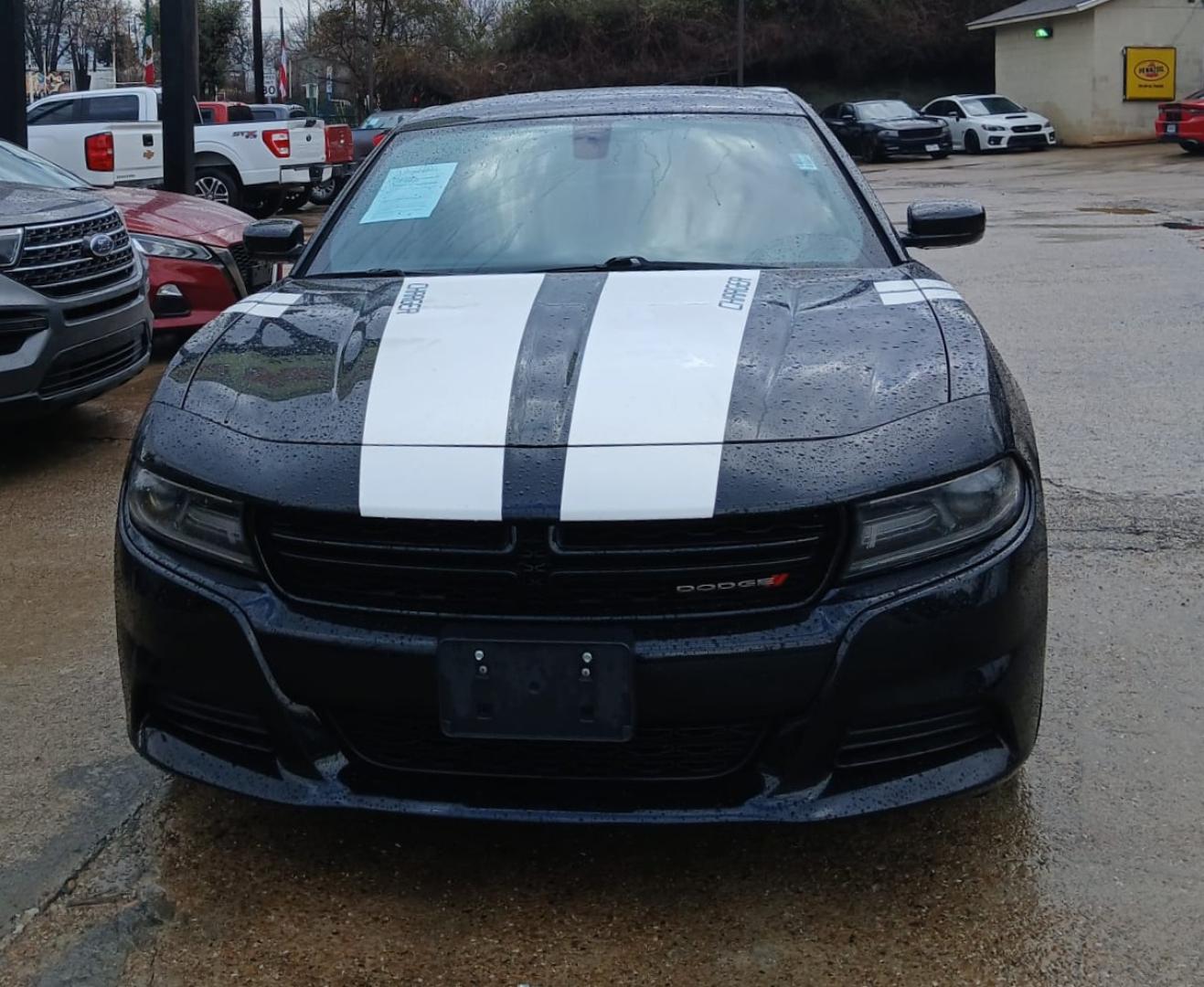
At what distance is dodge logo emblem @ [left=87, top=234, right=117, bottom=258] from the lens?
6191 millimetres

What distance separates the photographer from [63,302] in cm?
597

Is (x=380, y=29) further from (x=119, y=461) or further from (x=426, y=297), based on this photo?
(x=426, y=297)

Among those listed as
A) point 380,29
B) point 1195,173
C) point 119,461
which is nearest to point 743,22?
point 380,29

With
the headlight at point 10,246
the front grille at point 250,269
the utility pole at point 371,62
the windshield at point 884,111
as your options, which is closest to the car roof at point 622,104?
the headlight at point 10,246

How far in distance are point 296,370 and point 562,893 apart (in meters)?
1.17

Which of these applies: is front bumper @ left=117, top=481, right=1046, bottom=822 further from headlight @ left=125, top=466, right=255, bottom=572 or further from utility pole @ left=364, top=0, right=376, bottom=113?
utility pole @ left=364, top=0, right=376, bottom=113

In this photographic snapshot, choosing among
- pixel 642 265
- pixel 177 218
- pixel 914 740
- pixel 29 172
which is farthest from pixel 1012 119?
pixel 914 740

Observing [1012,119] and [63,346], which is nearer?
[63,346]

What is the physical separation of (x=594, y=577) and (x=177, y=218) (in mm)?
7022

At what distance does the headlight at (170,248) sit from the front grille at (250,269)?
265 mm

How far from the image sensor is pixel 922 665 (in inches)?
97.4

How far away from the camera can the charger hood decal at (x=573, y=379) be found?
97.8 inches

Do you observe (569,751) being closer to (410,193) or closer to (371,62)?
(410,193)

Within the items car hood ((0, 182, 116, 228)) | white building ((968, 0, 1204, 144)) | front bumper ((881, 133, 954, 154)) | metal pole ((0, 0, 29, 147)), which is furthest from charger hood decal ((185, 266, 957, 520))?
white building ((968, 0, 1204, 144))
